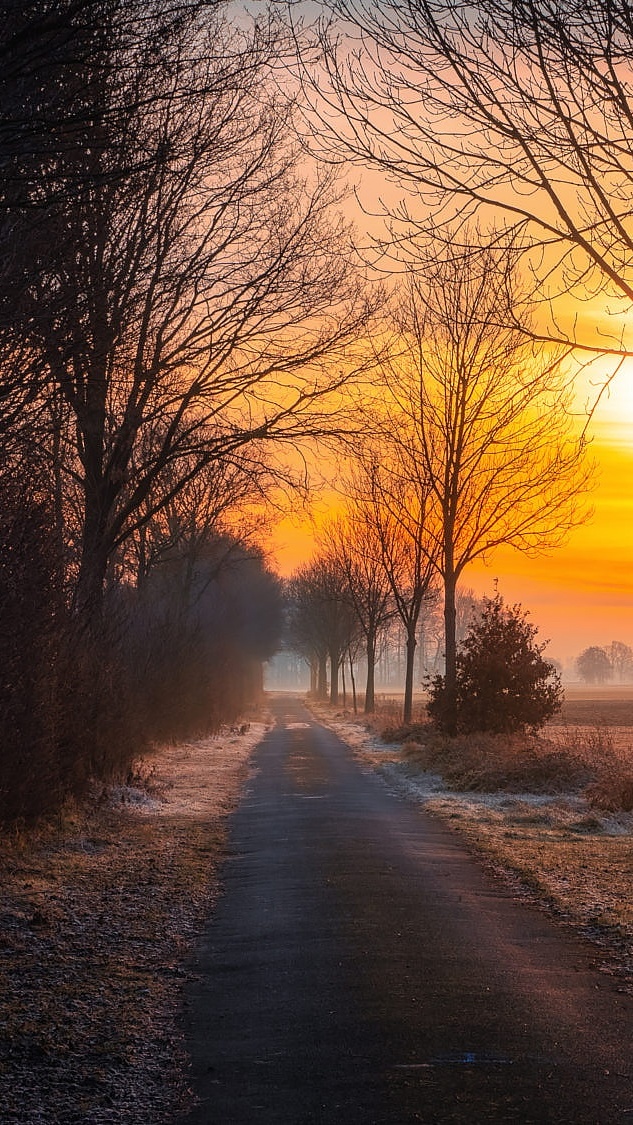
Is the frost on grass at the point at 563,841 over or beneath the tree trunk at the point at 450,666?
beneath

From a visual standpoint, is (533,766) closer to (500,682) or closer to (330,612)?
(500,682)

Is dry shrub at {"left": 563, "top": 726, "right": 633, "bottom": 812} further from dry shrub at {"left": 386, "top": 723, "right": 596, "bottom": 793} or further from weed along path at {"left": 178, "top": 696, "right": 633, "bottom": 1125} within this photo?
weed along path at {"left": 178, "top": 696, "right": 633, "bottom": 1125}

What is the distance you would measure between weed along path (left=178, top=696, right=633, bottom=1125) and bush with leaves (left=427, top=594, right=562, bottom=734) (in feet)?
51.2

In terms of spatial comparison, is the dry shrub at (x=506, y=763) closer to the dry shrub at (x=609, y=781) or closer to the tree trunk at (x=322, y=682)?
the dry shrub at (x=609, y=781)

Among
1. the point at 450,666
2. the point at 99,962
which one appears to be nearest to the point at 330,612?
the point at 450,666

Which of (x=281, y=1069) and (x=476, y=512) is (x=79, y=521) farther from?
(x=281, y=1069)

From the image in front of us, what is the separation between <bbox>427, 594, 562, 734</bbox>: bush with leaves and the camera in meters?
27.5

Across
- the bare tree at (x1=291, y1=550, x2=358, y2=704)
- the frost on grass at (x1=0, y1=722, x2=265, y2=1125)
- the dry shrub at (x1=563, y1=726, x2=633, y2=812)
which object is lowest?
the frost on grass at (x1=0, y1=722, x2=265, y2=1125)

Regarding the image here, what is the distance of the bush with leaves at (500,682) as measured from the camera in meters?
27.5

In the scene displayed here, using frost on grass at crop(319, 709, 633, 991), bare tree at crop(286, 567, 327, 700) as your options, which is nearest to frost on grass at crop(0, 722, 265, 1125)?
frost on grass at crop(319, 709, 633, 991)

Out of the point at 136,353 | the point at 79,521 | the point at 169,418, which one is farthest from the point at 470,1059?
the point at 79,521

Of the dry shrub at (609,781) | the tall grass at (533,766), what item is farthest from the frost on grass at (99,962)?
the tall grass at (533,766)

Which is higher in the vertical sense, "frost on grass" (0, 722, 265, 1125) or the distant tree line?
the distant tree line

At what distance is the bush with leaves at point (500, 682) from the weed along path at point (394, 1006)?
15619mm
